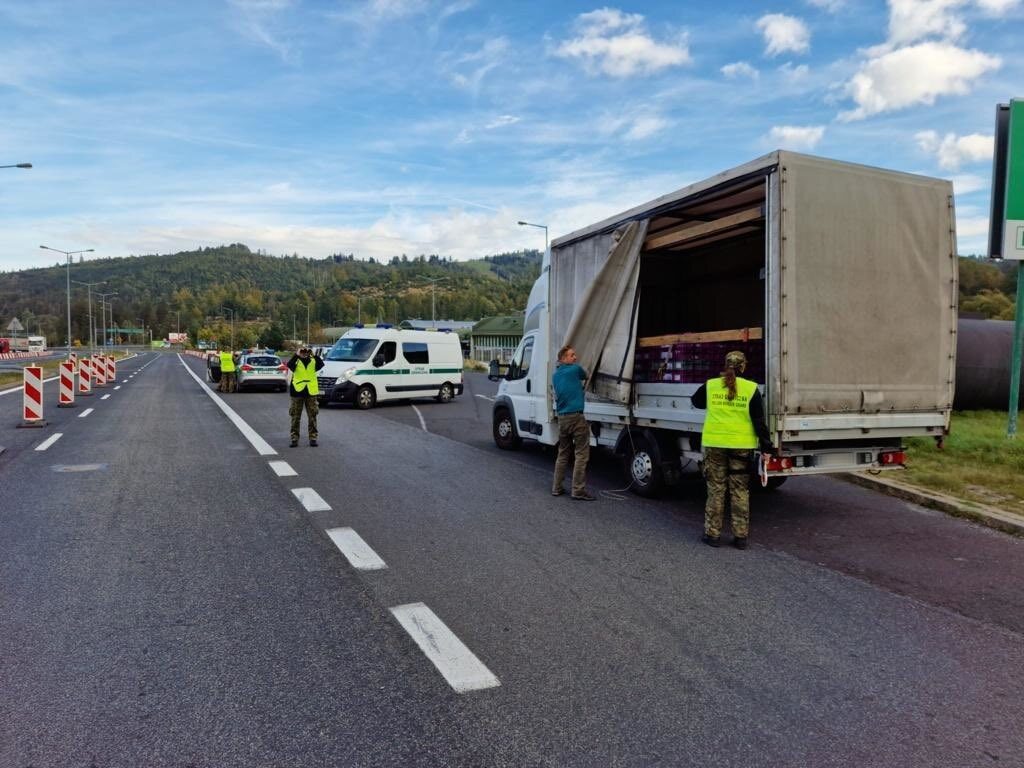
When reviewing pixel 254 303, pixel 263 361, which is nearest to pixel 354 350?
pixel 263 361

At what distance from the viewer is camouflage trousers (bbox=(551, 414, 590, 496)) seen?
8.14 metres

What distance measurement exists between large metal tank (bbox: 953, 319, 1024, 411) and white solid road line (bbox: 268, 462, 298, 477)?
46.6 ft

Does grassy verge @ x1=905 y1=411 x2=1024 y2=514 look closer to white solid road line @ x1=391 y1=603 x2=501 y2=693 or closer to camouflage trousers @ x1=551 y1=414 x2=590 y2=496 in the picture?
camouflage trousers @ x1=551 y1=414 x2=590 y2=496

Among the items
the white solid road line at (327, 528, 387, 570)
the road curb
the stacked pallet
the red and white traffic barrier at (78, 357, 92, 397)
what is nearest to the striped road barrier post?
the red and white traffic barrier at (78, 357, 92, 397)

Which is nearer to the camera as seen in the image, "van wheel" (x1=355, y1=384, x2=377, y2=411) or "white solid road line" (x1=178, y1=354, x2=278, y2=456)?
"white solid road line" (x1=178, y1=354, x2=278, y2=456)

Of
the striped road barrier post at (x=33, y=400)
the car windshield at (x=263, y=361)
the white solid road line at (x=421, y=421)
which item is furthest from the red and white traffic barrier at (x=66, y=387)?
the white solid road line at (x=421, y=421)

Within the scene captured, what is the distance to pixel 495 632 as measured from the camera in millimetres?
4199

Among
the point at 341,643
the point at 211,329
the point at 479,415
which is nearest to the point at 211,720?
the point at 341,643

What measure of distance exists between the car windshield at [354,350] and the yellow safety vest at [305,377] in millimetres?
8414

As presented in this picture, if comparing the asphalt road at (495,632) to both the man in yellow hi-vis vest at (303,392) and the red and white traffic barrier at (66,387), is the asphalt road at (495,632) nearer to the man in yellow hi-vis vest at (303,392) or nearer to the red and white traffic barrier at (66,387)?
the man in yellow hi-vis vest at (303,392)

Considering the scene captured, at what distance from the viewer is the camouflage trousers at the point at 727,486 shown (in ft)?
20.5

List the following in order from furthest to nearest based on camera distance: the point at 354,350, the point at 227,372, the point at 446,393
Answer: the point at 227,372 → the point at 446,393 → the point at 354,350

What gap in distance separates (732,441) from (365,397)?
621 inches

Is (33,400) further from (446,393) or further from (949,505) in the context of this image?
(949,505)
